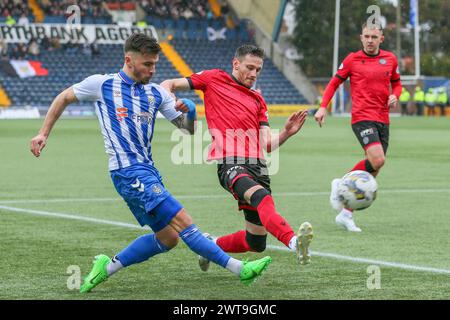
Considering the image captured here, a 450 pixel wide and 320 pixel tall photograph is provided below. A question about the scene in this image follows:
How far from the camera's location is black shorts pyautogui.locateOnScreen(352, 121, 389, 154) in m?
12.0

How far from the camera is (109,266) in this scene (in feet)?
24.4

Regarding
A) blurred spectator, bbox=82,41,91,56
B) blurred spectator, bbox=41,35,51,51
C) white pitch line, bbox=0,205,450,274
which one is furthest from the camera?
blurred spectator, bbox=82,41,91,56

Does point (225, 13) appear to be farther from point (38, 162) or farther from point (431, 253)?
point (431, 253)

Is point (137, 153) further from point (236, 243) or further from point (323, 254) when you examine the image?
point (323, 254)

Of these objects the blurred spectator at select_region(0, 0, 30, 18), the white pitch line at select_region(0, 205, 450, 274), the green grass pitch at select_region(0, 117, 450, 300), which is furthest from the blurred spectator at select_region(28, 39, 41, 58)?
the white pitch line at select_region(0, 205, 450, 274)

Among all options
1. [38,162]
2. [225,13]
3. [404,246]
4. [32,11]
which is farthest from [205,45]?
[404,246]

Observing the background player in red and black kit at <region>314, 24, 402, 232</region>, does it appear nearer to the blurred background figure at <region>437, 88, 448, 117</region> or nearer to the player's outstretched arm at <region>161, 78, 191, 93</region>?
the player's outstretched arm at <region>161, 78, 191, 93</region>

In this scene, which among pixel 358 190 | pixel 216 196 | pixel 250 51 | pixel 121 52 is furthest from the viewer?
pixel 121 52

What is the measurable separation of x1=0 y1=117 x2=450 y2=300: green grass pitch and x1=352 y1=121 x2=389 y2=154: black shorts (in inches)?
34.7

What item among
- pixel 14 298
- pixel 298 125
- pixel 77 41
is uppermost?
pixel 77 41

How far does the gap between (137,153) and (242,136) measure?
1224 mm

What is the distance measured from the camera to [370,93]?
1219cm

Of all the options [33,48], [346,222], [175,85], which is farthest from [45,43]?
[175,85]
